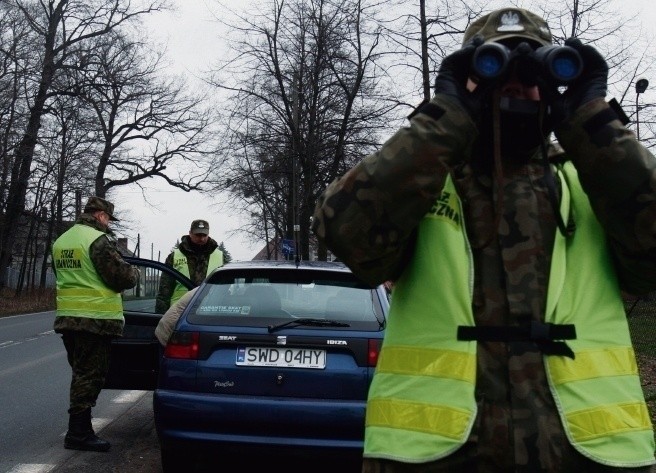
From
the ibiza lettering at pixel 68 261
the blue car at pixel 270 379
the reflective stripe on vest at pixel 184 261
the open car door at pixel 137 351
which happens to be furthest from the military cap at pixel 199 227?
the blue car at pixel 270 379

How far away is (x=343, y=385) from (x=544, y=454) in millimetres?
3775

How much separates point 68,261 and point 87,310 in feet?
1.51

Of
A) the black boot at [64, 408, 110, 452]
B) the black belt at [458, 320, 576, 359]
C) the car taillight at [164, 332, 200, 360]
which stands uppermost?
the black belt at [458, 320, 576, 359]

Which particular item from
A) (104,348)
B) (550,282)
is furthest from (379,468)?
(104,348)

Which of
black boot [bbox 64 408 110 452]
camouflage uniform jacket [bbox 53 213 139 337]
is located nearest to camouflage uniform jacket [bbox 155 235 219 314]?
camouflage uniform jacket [bbox 53 213 139 337]

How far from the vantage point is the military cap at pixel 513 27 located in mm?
2273

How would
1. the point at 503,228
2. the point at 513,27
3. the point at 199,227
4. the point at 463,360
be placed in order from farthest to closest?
the point at 199,227
the point at 513,27
the point at 503,228
the point at 463,360

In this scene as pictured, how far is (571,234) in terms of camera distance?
86.9 inches

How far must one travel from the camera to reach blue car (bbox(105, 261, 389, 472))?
567 cm

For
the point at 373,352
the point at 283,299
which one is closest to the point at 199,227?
the point at 283,299

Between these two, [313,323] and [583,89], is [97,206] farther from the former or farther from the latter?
[583,89]

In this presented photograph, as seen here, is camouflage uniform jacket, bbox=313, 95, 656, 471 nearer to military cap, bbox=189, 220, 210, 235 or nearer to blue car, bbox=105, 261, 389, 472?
blue car, bbox=105, 261, 389, 472

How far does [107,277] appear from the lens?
742cm

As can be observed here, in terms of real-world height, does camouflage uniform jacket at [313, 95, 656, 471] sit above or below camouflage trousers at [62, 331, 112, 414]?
above
